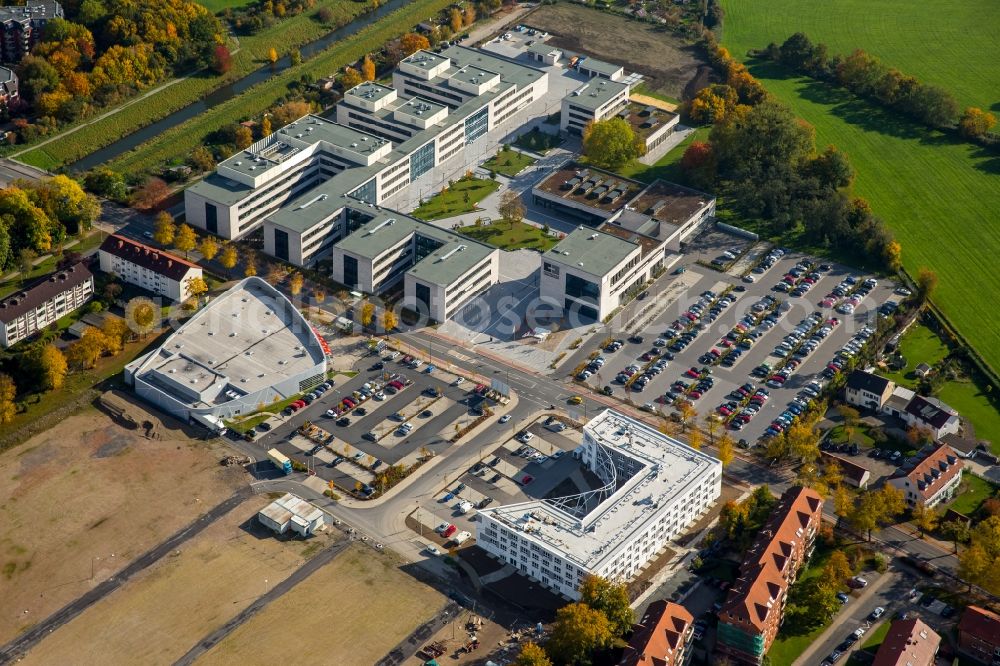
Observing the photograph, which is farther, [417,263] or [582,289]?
[417,263]

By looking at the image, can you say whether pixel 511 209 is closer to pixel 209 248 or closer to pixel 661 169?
pixel 661 169

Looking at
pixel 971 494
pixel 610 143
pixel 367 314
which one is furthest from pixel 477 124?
pixel 971 494

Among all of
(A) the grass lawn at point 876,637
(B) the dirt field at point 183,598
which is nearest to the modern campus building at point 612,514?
(B) the dirt field at point 183,598

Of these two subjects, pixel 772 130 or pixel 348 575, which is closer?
pixel 348 575

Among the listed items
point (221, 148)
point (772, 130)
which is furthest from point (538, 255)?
point (221, 148)

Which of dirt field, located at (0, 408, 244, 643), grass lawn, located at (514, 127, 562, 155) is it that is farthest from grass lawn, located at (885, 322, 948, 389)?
dirt field, located at (0, 408, 244, 643)

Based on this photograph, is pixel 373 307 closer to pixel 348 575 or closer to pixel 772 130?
pixel 348 575
